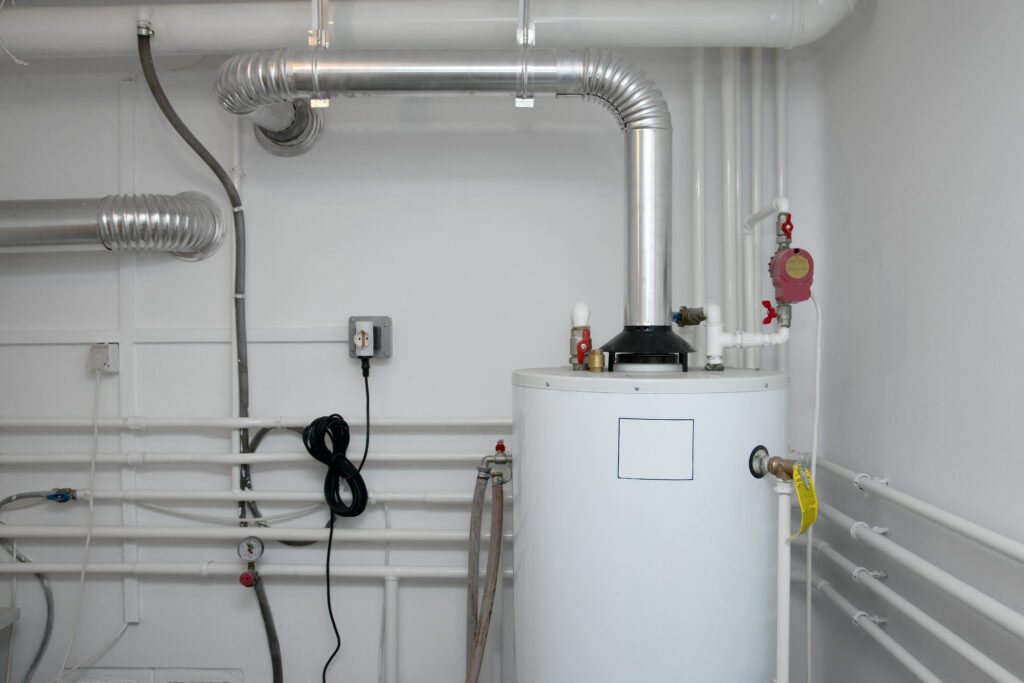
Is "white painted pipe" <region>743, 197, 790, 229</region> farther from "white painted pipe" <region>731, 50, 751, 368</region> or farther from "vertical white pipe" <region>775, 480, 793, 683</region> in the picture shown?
"vertical white pipe" <region>775, 480, 793, 683</region>

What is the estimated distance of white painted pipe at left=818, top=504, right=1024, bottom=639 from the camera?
0.88 meters

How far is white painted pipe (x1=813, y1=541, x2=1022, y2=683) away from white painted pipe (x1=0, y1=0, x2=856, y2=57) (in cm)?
117

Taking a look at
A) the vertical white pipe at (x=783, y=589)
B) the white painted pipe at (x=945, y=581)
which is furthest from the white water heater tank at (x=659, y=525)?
the white painted pipe at (x=945, y=581)

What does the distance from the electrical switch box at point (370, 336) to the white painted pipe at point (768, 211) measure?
37.1 inches

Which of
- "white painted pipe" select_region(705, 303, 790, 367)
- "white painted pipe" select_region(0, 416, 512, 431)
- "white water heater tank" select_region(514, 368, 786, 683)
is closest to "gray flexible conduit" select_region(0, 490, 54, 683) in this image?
"white painted pipe" select_region(0, 416, 512, 431)

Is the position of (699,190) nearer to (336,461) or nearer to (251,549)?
(336,461)

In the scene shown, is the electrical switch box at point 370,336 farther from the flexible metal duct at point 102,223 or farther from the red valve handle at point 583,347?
the red valve handle at point 583,347

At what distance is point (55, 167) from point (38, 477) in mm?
862

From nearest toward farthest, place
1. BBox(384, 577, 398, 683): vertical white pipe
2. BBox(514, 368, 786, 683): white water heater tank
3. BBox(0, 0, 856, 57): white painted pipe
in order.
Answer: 1. BBox(514, 368, 786, 683): white water heater tank
2. BBox(0, 0, 856, 57): white painted pipe
3. BBox(384, 577, 398, 683): vertical white pipe

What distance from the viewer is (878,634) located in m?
1.28

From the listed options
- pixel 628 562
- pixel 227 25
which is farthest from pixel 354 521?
pixel 227 25

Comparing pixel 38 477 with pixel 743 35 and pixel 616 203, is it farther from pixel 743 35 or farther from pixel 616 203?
pixel 743 35

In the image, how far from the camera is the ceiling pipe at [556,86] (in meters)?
1.27

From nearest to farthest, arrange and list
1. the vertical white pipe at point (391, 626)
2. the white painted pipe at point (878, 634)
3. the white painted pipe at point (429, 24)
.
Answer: the white painted pipe at point (878, 634) → the white painted pipe at point (429, 24) → the vertical white pipe at point (391, 626)
